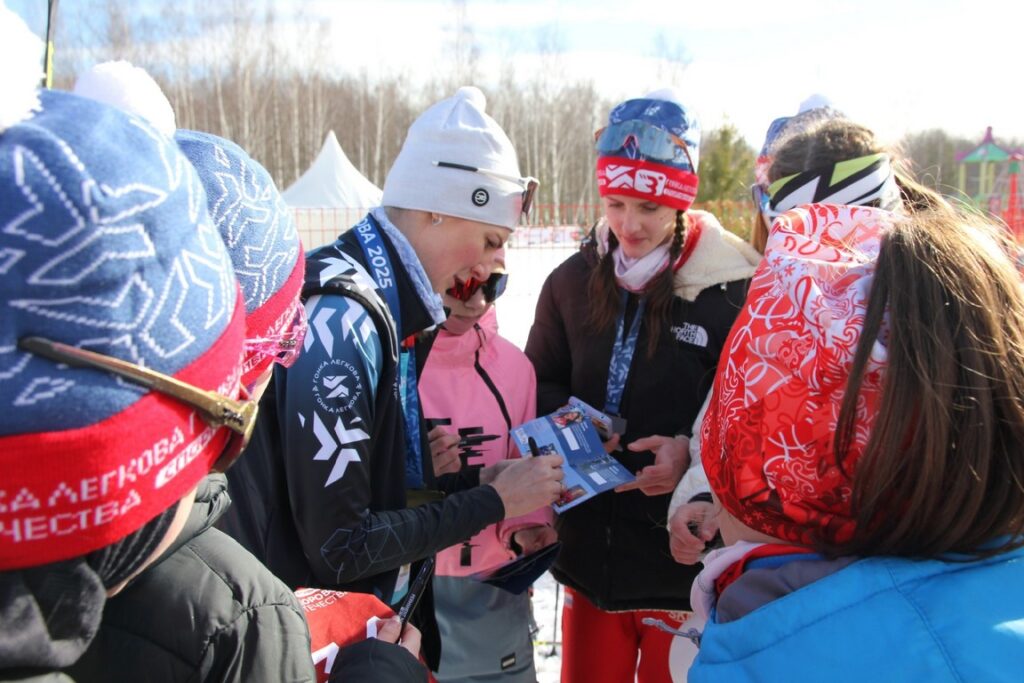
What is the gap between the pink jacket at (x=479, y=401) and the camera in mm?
2516

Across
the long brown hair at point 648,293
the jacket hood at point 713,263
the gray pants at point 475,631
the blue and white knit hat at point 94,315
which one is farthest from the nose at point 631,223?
the blue and white knit hat at point 94,315

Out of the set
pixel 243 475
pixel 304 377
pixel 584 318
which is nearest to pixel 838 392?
pixel 304 377

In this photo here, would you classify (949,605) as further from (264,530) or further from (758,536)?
(264,530)

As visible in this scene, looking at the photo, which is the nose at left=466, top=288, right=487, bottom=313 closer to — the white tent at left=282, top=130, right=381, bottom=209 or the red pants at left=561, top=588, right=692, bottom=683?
the red pants at left=561, top=588, right=692, bottom=683

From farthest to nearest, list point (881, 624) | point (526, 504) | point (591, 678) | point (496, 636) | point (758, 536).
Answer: point (591, 678) < point (496, 636) < point (526, 504) < point (758, 536) < point (881, 624)

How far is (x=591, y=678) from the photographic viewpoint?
2707 millimetres

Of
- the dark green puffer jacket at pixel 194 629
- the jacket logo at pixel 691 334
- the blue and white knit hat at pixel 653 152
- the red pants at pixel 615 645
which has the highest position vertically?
the blue and white knit hat at pixel 653 152

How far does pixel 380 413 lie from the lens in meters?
1.69

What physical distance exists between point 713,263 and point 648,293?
0.81 feet

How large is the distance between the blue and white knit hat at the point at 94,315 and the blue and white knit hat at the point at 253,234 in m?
0.38

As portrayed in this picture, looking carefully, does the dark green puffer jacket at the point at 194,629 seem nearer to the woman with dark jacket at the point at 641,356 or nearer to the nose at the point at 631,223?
the woman with dark jacket at the point at 641,356

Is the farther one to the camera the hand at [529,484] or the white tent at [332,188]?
the white tent at [332,188]

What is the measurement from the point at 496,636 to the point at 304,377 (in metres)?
1.35

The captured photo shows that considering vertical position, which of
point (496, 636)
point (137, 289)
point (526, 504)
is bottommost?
point (496, 636)
